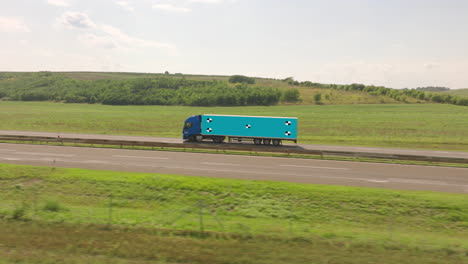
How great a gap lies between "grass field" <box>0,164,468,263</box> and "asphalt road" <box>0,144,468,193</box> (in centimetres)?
200

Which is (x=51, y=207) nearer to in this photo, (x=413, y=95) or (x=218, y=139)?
(x=218, y=139)

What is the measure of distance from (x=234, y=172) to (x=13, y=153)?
762 inches

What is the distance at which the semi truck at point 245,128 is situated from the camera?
110 ft

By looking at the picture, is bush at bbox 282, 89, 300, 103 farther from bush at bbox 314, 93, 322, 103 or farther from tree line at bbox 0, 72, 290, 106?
bush at bbox 314, 93, 322, 103

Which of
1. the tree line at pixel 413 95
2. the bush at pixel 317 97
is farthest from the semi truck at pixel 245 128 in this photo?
the tree line at pixel 413 95

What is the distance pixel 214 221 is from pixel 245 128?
20.7m

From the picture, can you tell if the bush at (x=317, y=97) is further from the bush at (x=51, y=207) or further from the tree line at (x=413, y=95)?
the bush at (x=51, y=207)

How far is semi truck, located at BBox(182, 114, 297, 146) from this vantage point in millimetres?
33656

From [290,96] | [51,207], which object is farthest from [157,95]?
[51,207]

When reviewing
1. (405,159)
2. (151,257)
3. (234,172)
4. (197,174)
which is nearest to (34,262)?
(151,257)

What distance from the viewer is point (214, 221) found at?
46.5 feet

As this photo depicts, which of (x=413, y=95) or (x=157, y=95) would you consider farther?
(x=413, y=95)

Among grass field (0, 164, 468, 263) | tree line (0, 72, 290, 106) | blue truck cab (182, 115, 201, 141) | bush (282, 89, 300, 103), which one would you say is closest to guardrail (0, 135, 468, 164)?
blue truck cab (182, 115, 201, 141)

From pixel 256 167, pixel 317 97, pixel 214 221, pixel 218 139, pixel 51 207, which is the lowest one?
pixel 214 221
